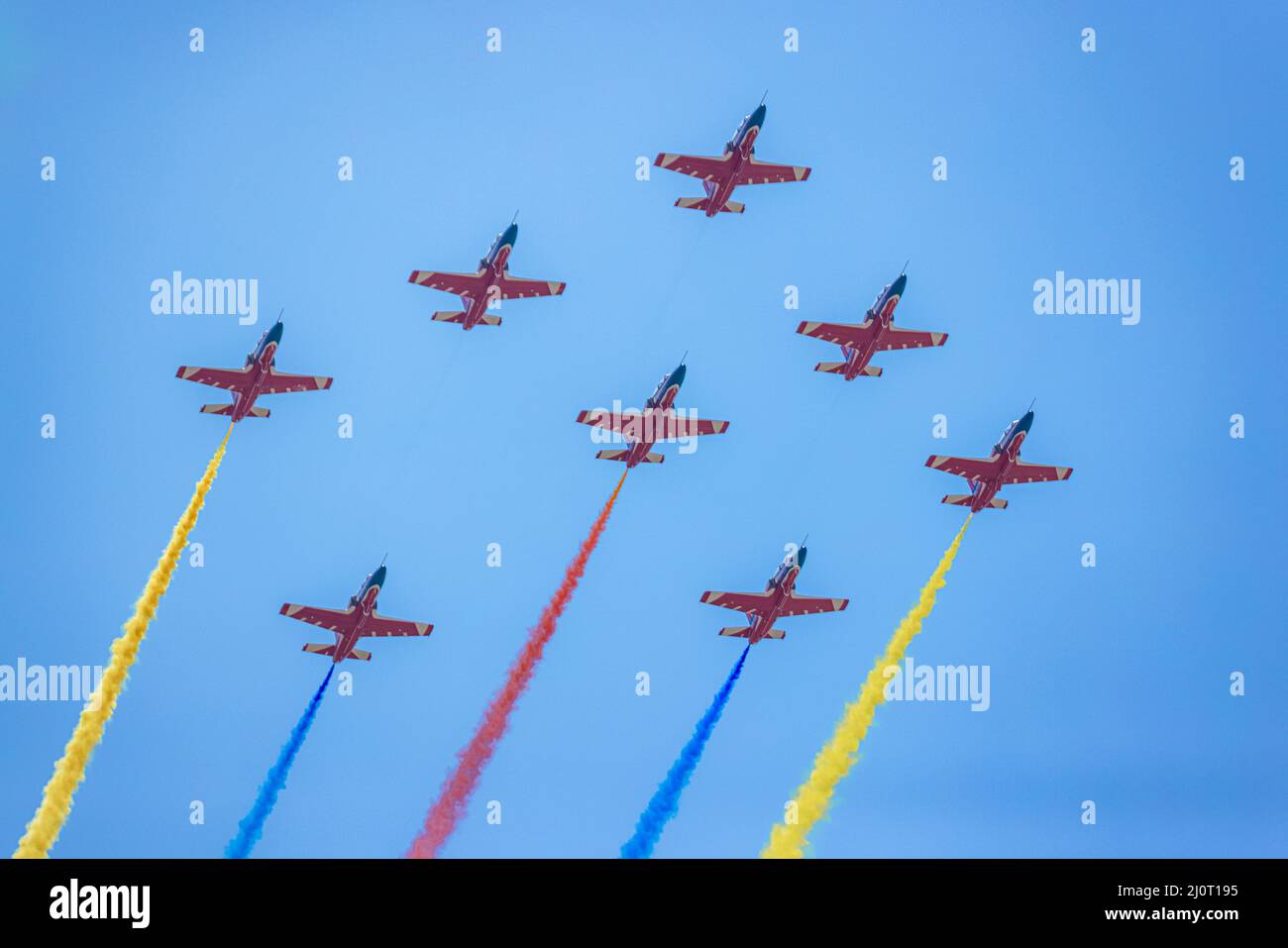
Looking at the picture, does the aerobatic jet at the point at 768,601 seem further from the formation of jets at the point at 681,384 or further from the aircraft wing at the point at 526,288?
the aircraft wing at the point at 526,288

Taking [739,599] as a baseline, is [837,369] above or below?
above

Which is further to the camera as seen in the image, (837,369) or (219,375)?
(837,369)

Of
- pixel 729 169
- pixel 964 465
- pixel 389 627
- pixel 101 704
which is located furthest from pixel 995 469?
pixel 101 704

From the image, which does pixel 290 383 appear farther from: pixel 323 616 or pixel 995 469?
pixel 995 469

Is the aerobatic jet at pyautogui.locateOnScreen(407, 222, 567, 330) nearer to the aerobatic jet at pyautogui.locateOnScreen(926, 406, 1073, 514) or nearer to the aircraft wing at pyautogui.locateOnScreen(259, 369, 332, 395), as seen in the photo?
the aircraft wing at pyautogui.locateOnScreen(259, 369, 332, 395)

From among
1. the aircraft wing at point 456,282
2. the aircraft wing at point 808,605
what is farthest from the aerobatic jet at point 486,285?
the aircraft wing at point 808,605
